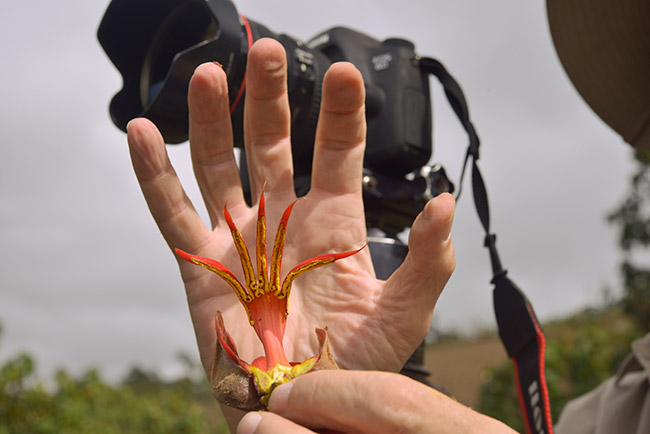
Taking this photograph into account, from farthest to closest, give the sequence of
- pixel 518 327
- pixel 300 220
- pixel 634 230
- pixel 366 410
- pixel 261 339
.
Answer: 1. pixel 634 230
2. pixel 518 327
3. pixel 300 220
4. pixel 261 339
5. pixel 366 410

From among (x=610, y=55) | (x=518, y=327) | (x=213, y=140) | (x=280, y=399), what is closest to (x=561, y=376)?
(x=610, y=55)

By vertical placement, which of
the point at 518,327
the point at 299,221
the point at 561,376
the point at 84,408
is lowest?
the point at 84,408

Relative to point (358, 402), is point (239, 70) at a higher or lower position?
higher

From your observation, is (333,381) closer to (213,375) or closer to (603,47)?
(213,375)

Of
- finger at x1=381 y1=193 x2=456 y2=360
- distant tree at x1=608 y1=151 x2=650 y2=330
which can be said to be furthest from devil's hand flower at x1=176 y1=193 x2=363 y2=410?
distant tree at x1=608 y1=151 x2=650 y2=330

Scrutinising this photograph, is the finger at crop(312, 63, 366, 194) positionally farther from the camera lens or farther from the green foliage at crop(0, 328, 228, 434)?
the green foliage at crop(0, 328, 228, 434)

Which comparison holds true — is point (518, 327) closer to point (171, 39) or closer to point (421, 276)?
point (421, 276)
